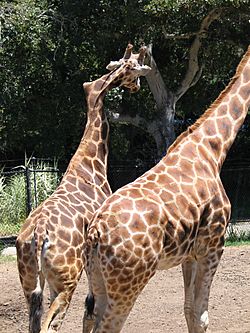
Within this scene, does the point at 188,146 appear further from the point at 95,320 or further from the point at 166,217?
the point at 95,320

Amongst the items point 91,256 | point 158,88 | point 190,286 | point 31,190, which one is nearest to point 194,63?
point 158,88

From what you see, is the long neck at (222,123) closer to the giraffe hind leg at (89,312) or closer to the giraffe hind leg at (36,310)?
the giraffe hind leg at (89,312)

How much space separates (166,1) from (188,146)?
851 centimetres

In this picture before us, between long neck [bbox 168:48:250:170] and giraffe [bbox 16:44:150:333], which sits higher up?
long neck [bbox 168:48:250:170]

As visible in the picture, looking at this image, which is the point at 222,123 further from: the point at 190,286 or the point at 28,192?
the point at 28,192

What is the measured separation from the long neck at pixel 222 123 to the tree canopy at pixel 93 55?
7.80m

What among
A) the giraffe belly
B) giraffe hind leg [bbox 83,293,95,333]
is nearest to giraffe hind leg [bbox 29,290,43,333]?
giraffe hind leg [bbox 83,293,95,333]

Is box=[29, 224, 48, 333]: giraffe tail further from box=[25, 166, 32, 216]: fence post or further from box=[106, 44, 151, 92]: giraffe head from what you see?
box=[25, 166, 32, 216]: fence post

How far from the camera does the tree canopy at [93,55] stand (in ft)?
48.4

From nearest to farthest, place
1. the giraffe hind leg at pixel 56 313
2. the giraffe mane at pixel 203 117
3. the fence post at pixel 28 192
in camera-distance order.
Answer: the giraffe hind leg at pixel 56 313
the giraffe mane at pixel 203 117
the fence post at pixel 28 192

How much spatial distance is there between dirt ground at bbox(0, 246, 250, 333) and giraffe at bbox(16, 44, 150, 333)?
1987 mm

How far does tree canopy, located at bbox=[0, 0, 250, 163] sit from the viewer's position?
48.4 feet

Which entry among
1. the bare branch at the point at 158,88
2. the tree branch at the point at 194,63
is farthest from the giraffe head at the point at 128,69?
the bare branch at the point at 158,88

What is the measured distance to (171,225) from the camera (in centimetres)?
523
